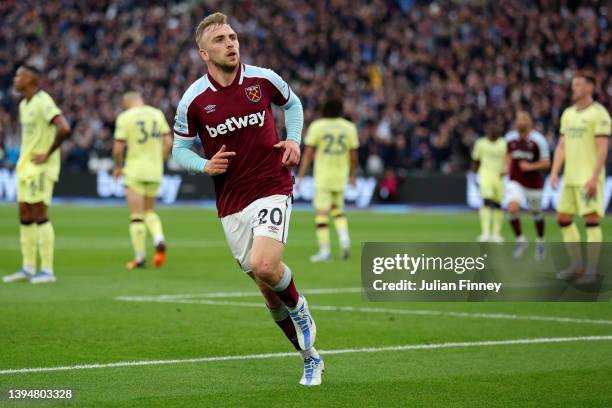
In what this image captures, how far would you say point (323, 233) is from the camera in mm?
17828

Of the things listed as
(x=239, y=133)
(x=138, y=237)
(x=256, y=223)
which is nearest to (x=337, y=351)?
(x=256, y=223)

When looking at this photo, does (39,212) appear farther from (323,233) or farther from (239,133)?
(239,133)

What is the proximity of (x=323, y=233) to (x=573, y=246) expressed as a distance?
16.2 feet

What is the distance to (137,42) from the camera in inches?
1624

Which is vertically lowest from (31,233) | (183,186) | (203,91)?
(183,186)

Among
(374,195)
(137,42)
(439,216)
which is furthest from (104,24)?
(439,216)

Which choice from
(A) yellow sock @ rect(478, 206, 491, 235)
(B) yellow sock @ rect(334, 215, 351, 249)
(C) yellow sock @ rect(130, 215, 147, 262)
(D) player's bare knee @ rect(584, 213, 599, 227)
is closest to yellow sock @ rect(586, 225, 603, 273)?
(D) player's bare knee @ rect(584, 213, 599, 227)

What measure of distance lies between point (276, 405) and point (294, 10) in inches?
1325

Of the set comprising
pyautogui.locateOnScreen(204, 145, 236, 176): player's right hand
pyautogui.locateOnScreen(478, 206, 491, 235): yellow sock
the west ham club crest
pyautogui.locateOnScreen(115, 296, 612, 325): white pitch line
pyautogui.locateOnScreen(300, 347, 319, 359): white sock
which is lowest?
Result: pyautogui.locateOnScreen(478, 206, 491, 235): yellow sock

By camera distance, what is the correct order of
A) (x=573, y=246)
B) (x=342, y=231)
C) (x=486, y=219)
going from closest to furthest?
(x=573, y=246)
(x=342, y=231)
(x=486, y=219)

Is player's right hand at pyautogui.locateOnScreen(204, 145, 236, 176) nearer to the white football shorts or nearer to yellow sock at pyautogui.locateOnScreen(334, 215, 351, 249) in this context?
the white football shorts

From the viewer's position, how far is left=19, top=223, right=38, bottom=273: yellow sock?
13867mm

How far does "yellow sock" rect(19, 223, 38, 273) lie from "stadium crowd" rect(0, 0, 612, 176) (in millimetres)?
17543

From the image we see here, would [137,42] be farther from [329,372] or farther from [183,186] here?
[329,372]
